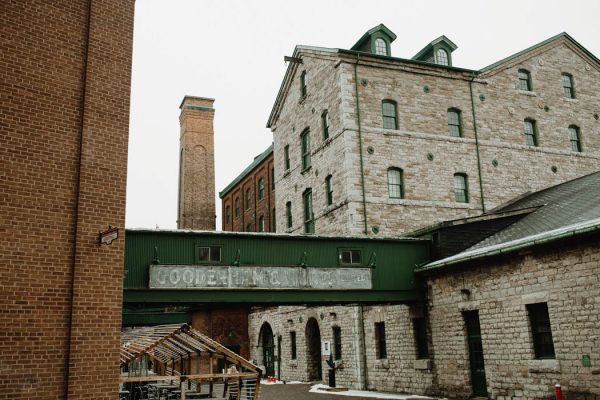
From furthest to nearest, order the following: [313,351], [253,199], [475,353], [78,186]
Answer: [253,199], [313,351], [475,353], [78,186]

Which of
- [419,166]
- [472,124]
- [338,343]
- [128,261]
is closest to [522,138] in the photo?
[472,124]

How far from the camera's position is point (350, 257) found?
62.4 ft

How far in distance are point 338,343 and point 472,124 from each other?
12038 mm

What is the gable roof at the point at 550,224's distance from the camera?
15055mm

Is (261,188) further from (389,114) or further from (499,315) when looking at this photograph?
(499,315)

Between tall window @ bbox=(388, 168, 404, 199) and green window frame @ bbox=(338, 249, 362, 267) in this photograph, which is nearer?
green window frame @ bbox=(338, 249, 362, 267)

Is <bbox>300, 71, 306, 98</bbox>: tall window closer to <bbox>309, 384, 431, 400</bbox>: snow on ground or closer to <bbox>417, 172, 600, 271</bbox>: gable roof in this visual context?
A: <bbox>417, 172, 600, 271</bbox>: gable roof

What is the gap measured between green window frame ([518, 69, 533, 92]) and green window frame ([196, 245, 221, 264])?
19.9m

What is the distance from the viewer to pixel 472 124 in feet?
91.7

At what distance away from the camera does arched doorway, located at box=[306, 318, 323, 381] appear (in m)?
28.6

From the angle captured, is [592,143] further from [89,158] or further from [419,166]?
[89,158]

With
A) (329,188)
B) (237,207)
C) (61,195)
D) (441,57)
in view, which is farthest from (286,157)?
(61,195)

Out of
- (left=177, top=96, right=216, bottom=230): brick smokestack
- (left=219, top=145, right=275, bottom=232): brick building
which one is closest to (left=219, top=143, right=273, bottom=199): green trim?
(left=219, top=145, right=275, bottom=232): brick building

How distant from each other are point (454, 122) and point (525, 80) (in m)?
5.17
